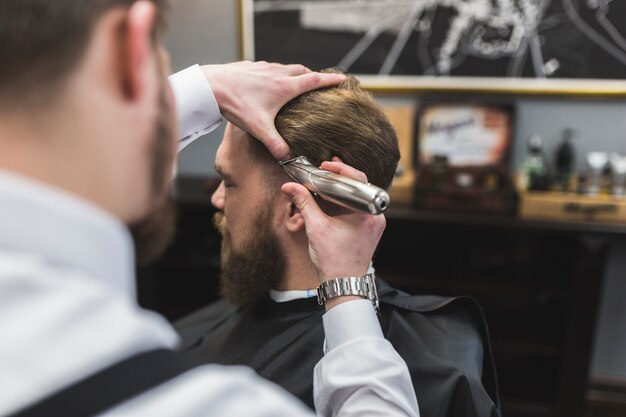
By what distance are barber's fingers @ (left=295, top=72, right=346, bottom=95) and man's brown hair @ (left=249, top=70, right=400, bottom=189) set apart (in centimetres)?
2

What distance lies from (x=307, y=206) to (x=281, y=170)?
11.4 inches

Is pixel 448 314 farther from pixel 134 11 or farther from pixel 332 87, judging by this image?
pixel 134 11

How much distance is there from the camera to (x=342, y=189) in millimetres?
1010

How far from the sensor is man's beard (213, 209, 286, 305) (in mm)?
1447

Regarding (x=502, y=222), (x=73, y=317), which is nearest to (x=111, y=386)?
(x=73, y=317)

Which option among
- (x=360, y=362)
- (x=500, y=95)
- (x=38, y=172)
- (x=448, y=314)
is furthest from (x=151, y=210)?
(x=500, y=95)

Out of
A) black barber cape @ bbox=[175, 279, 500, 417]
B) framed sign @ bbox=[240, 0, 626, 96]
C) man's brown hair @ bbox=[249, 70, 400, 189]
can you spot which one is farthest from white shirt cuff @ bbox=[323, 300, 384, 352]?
framed sign @ bbox=[240, 0, 626, 96]

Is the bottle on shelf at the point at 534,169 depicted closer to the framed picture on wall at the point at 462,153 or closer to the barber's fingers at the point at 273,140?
the framed picture on wall at the point at 462,153

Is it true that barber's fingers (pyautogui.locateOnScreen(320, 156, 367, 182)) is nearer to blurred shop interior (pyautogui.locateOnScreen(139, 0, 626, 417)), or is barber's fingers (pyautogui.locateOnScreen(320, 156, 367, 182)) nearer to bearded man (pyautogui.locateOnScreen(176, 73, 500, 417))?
bearded man (pyautogui.locateOnScreen(176, 73, 500, 417))

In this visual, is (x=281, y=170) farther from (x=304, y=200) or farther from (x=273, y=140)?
(x=304, y=200)

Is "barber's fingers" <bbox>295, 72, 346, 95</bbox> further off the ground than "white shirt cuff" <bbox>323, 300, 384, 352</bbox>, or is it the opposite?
"barber's fingers" <bbox>295, 72, 346, 95</bbox>

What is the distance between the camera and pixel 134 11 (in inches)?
23.6

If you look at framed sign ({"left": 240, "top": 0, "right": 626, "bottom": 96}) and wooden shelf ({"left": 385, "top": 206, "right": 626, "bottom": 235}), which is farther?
framed sign ({"left": 240, "top": 0, "right": 626, "bottom": 96})

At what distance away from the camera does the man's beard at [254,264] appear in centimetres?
145
